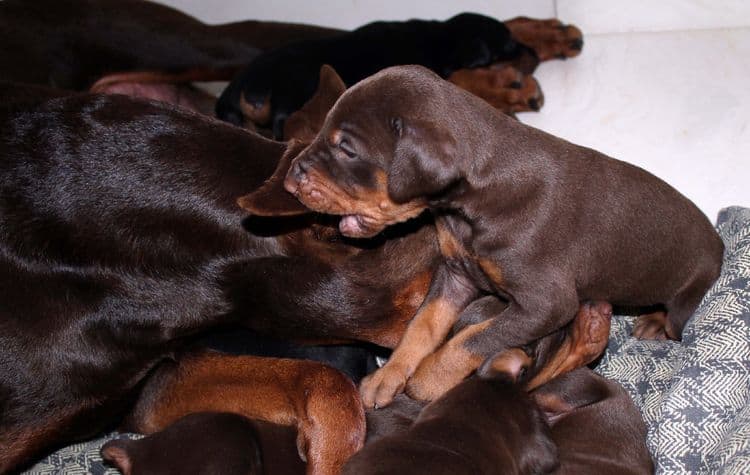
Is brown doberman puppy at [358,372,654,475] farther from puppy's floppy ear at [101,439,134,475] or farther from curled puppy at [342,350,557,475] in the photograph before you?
puppy's floppy ear at [101,439,134,475]

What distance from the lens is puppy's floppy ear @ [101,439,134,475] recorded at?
3033mm

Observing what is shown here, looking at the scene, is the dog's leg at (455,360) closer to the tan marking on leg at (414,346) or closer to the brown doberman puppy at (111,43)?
the tan marking on leg at (414,346)

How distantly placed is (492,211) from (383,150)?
16.9 inches

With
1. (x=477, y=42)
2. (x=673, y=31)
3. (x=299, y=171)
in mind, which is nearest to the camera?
(x=299, y=171)

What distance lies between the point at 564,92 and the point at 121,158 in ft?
7.59

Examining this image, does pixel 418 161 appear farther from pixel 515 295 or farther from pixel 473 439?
pixel 473 439

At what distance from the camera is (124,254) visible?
302cm

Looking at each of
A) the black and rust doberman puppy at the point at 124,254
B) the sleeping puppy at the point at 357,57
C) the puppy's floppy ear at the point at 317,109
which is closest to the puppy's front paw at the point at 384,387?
the black and rust doberman puppy at the point at 124,254

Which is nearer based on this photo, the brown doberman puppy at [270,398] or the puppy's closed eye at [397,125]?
the puppy's closed eye at [397,125]

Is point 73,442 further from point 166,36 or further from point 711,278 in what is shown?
point 711,278

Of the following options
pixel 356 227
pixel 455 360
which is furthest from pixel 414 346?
pixel 356 227

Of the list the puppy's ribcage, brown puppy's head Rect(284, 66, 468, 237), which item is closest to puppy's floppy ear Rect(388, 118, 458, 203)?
brown puppy's head Rect(284, 66, 468, 237)

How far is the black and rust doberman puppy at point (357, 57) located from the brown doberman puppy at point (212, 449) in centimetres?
133

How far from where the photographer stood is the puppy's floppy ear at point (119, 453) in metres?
3.03
